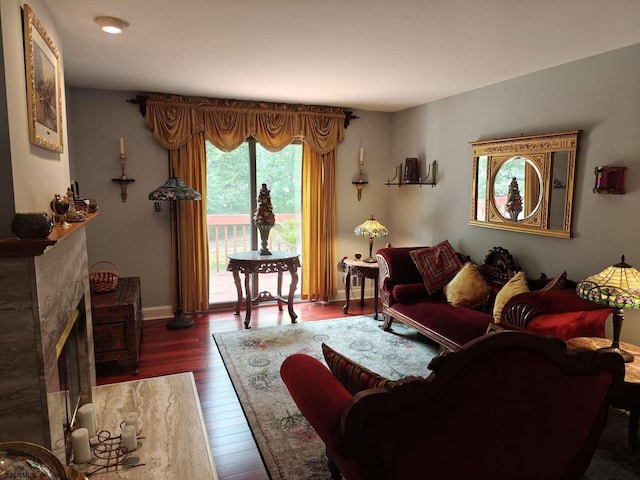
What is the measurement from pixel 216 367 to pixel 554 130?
10.9 feet

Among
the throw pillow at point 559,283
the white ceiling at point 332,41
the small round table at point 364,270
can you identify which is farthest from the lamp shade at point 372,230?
the throw pillow at point 559,283

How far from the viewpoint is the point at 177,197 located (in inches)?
170

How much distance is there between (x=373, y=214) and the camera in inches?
231

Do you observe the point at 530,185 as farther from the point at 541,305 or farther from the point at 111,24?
the point at 111,24

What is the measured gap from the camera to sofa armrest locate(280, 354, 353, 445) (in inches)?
58.3

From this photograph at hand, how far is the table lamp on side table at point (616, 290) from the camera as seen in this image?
2348mm

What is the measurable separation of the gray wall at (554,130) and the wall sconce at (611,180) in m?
0.05

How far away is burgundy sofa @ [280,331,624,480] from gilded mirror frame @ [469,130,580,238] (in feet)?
6.97

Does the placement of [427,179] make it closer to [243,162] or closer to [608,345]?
[243,162]

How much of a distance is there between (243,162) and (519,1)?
3563mm

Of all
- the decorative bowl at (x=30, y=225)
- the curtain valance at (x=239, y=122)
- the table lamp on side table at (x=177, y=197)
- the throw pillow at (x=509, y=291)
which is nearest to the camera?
the decorative bowl at (x=30, y=225)

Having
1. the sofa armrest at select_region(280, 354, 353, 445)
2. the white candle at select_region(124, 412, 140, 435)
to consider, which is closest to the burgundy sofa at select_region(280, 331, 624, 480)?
the sofa armrest at select_region(280, 354, 353, 445)

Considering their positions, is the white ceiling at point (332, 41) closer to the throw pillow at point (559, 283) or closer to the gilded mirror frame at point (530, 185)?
the gilded mirror frame at point (530, 185)

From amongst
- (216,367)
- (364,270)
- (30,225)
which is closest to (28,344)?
(30,225)
